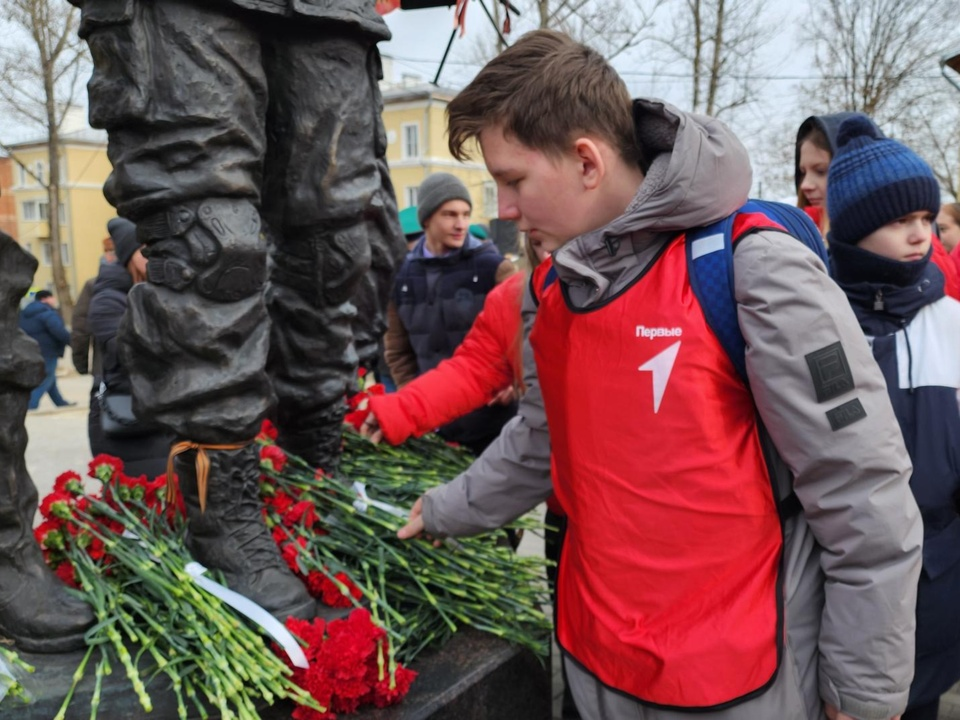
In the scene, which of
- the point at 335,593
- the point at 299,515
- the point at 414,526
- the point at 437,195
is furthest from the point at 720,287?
the point at 437,195

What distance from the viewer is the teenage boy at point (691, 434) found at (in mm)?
1353

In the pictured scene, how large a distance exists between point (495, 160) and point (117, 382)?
215 cm

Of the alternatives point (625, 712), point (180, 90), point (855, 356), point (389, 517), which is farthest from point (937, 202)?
point (180, 90)

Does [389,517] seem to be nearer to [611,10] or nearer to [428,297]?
[428,297]

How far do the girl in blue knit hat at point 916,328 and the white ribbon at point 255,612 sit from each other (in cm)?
127

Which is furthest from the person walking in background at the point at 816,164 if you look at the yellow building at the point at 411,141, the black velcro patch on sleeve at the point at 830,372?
the yellow building at the point at 411,141

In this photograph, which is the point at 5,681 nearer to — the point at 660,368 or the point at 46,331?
the point at 660,368

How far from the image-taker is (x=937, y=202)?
212 cm

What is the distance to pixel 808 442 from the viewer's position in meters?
1.35

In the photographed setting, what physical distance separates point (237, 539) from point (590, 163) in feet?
4.07

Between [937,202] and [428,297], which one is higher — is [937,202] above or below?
above

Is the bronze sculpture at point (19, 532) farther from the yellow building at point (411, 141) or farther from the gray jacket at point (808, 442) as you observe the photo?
the yellow building at point (411, 141)

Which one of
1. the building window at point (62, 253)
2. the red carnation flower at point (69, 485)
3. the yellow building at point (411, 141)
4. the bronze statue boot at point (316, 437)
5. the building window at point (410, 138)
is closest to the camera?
the red carnation flower at point (69, 485)

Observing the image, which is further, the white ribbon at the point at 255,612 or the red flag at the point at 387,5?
the red flag at the point at 387,5
